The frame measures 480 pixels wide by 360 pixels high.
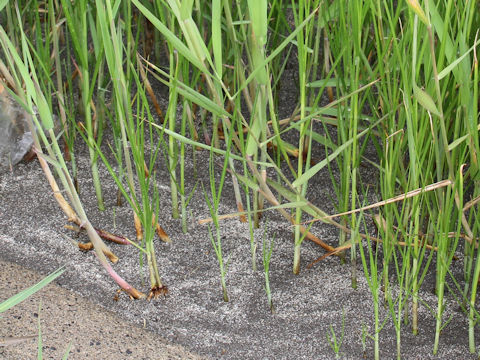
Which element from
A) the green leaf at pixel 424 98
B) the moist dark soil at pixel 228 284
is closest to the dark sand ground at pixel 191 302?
the moist dark soil at pixel 228 284

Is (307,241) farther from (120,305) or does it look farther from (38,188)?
(38,188)

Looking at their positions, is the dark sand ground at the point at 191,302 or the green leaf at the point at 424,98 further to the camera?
the dark sand ground at the point at 191,302

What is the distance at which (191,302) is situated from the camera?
119 cm

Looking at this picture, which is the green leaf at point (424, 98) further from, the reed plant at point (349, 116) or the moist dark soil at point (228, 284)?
the moist dark soil at point (228, 284)

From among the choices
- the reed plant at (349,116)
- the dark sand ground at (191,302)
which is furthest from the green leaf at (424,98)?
the dark sand ground at (191,302)

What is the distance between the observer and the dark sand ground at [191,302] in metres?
1.10

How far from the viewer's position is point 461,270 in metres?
1.24

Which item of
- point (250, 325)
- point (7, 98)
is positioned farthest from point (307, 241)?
point (7, 98)

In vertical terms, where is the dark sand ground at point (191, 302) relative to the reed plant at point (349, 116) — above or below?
below

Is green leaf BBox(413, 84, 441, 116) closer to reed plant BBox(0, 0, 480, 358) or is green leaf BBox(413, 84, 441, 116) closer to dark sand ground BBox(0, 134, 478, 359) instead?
reed plant BBox(0, 0, 480, 358)

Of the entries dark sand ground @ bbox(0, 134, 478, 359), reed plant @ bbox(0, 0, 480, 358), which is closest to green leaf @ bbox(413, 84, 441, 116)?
reed plant @ bbox(0, 0, 480, 358)

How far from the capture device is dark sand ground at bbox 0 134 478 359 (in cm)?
110

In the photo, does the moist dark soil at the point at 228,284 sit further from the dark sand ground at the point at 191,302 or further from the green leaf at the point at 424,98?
the green leaf at the point at 424,98

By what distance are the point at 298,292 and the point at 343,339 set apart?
13 cm
